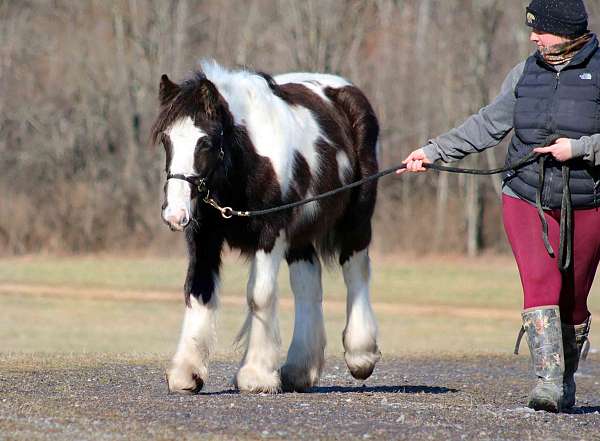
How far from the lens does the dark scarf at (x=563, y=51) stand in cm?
717

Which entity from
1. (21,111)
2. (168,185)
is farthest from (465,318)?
(21,111)

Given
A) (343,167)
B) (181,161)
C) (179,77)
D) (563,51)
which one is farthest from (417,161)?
(179,77)

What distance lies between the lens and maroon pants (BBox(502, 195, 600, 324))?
725cm

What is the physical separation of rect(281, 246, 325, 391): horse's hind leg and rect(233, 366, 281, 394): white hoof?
0.65 metres

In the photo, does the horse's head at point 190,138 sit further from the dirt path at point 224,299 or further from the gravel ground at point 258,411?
the dirt path at point 224,299

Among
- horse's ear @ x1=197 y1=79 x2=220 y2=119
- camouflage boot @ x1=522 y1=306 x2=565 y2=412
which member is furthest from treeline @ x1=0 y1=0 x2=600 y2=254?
camouflage boot @ x1=522 y1=306 x2=565 y2=412

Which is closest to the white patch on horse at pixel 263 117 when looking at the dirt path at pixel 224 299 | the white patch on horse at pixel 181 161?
the white patch on horse at pixel 181 161

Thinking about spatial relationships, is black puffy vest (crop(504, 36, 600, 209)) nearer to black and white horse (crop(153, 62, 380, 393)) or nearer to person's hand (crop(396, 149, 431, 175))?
person's hand (crop(396, 149, 431, 175))

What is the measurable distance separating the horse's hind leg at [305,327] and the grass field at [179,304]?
154 inches

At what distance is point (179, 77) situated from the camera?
4034 cm

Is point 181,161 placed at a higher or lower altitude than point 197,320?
higher

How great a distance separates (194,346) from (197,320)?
19cm

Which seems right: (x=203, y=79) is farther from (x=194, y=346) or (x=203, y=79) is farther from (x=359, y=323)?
(x=359, y=323)

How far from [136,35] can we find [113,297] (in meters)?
17.0
